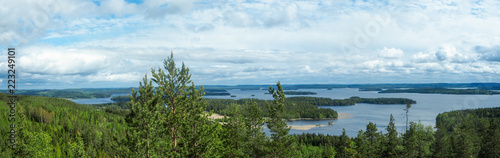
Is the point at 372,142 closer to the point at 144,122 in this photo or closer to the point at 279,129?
the point at 279,129

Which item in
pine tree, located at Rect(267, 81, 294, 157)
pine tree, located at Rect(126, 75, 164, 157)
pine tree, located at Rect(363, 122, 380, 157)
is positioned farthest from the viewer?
pine tree, located at Rect(363, 122, 380, 157)

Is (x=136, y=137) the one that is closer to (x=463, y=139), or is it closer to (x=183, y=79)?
(x=183, y=79)

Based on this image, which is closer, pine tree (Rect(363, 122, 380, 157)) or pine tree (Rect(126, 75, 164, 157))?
pine tree (Rect(126, 75, 164, 157))

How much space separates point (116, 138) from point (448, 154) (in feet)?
205

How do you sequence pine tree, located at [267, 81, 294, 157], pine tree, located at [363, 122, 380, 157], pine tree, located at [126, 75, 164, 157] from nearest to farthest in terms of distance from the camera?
pine tree, located at [126, 75, 164, 157] < pine tree, located at [267, 81, 294, 157] < pine tree, located at [363, 122, 380, 157]

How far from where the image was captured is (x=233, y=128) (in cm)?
3134

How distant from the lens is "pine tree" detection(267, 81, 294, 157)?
29281mm

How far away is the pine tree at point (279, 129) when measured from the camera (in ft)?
96.1

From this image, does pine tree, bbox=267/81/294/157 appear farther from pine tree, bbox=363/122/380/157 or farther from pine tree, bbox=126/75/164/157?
pine tree, bbox=363/122/380/157

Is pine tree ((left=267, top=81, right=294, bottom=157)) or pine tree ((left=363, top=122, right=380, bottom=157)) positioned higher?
pine tree ((left=267, top=81, right=294, bottom=157))

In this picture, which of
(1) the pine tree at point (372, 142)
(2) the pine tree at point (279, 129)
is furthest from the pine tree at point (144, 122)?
(1) the pine tree at point (372, 142)

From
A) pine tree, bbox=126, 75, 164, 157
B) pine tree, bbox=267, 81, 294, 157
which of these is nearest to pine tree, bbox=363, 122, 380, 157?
pine tree, bbox=267, 81, 294, 157

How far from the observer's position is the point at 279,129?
97.2ft

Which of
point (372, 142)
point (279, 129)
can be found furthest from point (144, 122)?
point (372, 142)
